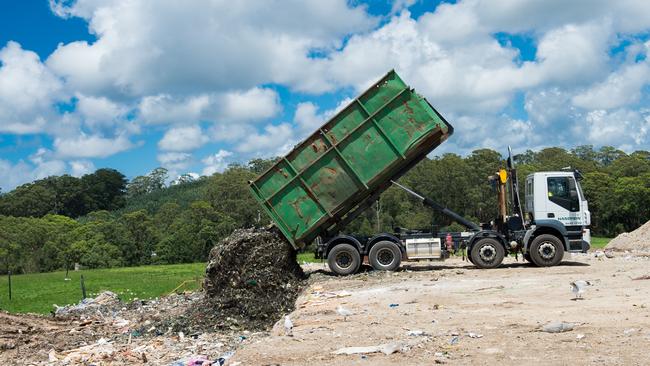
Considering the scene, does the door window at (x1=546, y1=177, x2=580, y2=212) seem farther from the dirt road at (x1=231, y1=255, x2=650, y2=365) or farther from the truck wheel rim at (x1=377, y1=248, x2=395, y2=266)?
the truck wheel rim at (x1=377, y1=248, x2=395, y2=266)

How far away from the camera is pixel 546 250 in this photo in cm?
1628

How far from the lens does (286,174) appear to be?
14828 millimetres

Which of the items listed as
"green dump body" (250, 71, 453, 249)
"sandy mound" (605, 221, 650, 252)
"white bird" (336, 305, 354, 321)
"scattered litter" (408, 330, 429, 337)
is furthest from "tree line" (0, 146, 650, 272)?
"scattered litter" (408, 330, 429, 337)

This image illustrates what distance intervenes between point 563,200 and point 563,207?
0.59ft

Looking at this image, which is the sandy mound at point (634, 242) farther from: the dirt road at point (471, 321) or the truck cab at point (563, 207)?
the dirt road at point (471, 321)

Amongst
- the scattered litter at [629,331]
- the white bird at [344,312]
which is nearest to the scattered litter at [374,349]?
the white bird at [344,312]

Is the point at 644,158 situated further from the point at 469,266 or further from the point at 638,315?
the point at 638,315

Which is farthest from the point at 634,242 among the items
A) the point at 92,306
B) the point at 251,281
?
the point at 92,306

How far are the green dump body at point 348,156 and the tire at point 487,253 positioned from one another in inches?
122

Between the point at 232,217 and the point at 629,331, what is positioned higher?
the point at 232,217

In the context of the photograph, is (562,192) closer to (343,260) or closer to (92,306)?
(343,260)

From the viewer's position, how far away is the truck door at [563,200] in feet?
53.1

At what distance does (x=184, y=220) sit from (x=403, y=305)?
48586mm

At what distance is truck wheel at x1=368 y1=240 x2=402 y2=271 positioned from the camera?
16234 millimetres
